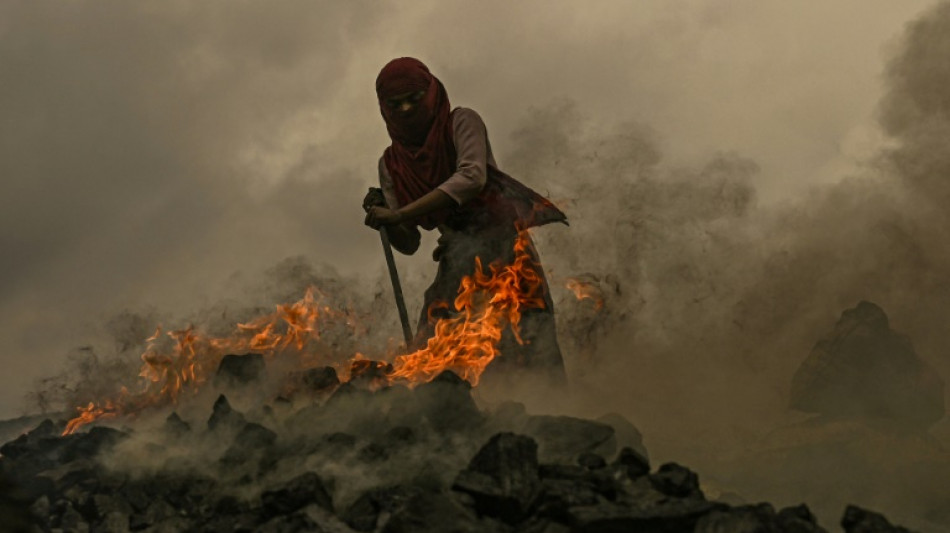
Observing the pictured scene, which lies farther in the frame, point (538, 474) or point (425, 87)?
point (425, 87)

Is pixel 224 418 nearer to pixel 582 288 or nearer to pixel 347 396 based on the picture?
pixel 347 396

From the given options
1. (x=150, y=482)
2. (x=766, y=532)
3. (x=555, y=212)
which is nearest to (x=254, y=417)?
(x=150, y=482)

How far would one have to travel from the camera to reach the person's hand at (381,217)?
11.1m

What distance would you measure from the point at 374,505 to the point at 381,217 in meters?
4.44

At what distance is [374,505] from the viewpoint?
7.33 meters

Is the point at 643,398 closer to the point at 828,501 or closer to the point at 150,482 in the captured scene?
the point at 828,501

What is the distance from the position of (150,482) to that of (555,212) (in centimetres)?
490

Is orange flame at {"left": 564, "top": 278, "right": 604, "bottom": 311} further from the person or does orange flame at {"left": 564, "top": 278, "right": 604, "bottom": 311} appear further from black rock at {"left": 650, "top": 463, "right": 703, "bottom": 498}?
black rock at {"left": 650, "top": 463, "right": 703, "bottom": 498}

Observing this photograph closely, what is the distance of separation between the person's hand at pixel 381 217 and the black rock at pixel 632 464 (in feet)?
13.4

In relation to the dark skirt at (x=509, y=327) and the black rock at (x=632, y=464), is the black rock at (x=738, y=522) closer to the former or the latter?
the black rock at (x=632, y=464)

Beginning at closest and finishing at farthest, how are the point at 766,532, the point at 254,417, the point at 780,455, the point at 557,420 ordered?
the point at 766,532 → the point at 557,420 → the point at 254,417 → the point at 780,455

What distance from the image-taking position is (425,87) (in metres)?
11.0

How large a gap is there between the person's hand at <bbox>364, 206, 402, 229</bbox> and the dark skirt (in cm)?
54

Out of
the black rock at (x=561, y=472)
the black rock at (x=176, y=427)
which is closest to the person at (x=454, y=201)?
the black rock at (x=176, y=427)
